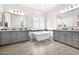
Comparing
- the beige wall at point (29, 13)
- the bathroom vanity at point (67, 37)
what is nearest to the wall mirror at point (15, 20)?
the beige wall at point (29, 13)

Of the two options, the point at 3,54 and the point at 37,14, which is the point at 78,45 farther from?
the point at 3,54

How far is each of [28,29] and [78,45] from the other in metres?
A: 1.44

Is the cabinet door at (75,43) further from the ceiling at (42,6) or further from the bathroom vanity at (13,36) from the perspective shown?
the bathroom vanity at (13,36)

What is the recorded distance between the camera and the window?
2666 mm

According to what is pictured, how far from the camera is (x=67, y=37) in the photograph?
107 inches

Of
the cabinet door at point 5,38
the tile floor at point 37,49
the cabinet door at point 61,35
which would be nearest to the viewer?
the tile floor at point 37,49

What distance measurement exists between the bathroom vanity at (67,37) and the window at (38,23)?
0.41m

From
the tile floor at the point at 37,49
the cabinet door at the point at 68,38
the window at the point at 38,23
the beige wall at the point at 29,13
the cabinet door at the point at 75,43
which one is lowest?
the tile floor at the point at 37,49

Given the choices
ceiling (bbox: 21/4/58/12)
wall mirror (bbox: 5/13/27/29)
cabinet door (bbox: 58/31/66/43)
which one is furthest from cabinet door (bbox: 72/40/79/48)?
wall mirror (bbox: 5/13/27/29)

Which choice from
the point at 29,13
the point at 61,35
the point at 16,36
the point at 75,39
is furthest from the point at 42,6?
the point at 75,39

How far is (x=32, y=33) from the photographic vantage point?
8.80 feet

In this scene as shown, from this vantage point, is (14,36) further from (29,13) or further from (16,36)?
(29,13)

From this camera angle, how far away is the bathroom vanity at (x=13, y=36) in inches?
103
